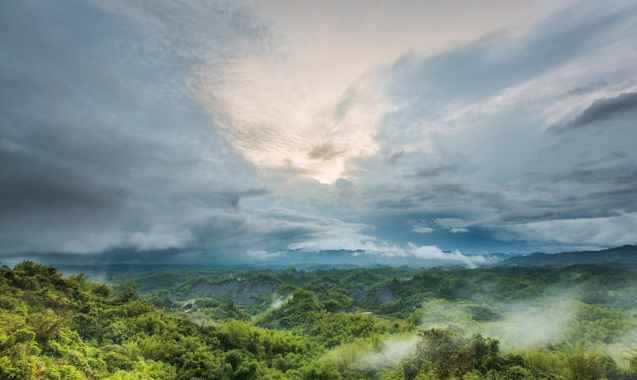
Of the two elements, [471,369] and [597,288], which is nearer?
[471,369]

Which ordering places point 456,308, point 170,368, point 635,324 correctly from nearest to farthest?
1. point 170,368
2. point 635,324
3. point 456,308

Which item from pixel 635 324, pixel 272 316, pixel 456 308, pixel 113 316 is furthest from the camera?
pixel 272 316

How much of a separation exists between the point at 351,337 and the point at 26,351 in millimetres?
57367

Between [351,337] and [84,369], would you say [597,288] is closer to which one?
[351,337]

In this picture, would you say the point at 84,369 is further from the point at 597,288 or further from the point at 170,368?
the point at 597,288

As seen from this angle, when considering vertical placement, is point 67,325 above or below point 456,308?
above

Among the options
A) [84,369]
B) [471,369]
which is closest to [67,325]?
[84,369]

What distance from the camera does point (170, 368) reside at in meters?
32.5

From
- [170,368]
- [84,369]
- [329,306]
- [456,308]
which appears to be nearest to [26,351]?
[84,369]

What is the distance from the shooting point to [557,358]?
41.6 meters

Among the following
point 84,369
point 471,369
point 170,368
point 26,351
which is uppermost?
point 26,351

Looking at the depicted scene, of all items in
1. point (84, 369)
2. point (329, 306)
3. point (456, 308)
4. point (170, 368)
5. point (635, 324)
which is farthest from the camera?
point (329, 306)

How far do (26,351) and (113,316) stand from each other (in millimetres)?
13901

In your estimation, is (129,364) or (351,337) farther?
(351,337)
